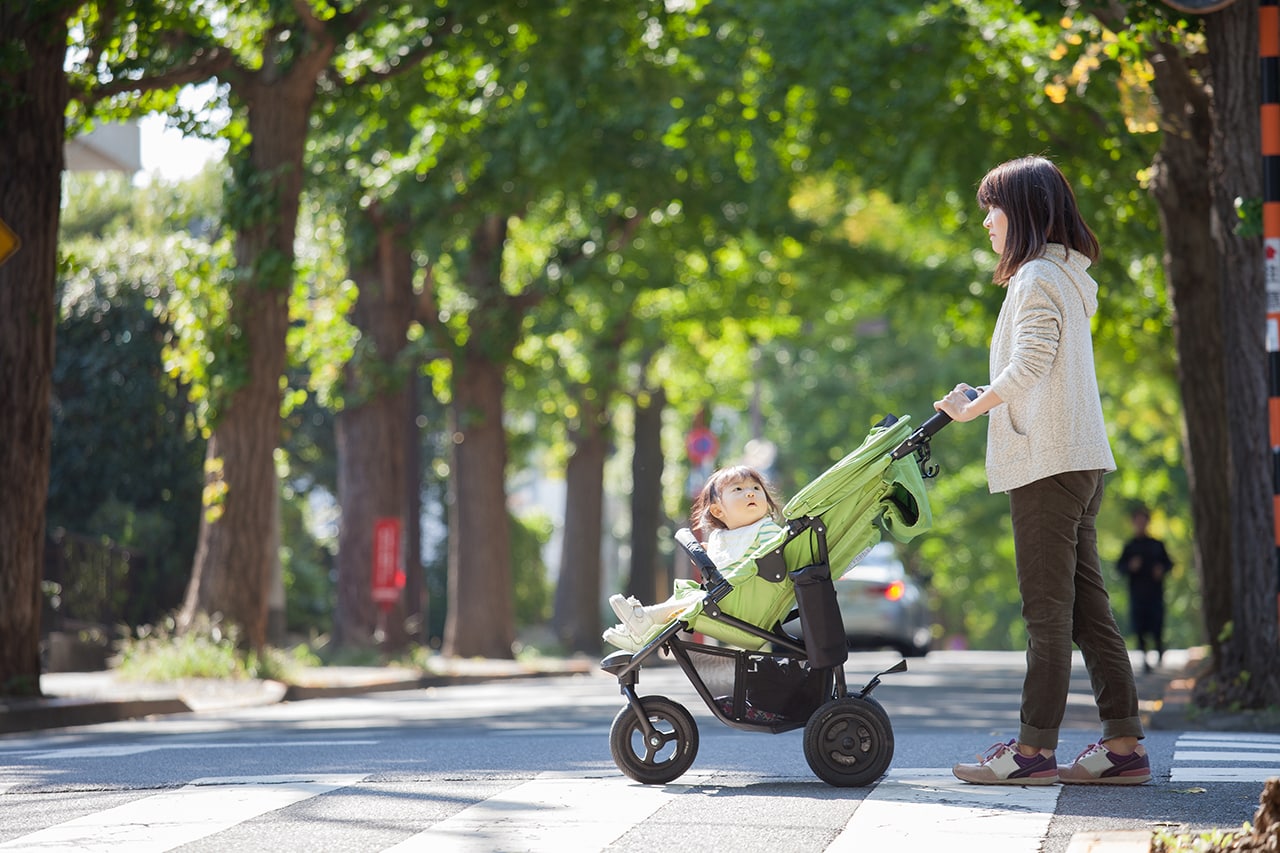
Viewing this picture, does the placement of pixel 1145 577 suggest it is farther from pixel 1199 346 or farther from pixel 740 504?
pixel 740 504

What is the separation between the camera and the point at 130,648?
1598 cm

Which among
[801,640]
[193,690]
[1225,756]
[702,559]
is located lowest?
[193,690]

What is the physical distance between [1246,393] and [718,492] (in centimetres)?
563

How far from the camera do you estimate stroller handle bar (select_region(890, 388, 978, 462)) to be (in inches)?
241

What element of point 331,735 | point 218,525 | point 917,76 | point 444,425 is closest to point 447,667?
point 218,525

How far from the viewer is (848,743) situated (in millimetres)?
6367

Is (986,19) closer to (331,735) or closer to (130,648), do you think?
(130,648)

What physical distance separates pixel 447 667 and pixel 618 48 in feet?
22.9

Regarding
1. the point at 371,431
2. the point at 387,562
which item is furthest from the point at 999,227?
the point at 371,431

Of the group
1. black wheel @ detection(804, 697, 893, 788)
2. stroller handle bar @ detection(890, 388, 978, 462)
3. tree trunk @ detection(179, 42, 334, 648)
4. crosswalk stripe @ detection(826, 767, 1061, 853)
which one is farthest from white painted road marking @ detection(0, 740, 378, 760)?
tree trunk @ detection(179, 42, 334, 648)

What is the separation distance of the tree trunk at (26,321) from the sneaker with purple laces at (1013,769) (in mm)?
8101

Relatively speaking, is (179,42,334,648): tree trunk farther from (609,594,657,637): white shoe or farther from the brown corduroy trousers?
the brown corduroy trousers

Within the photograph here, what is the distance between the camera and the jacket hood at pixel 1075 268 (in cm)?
628

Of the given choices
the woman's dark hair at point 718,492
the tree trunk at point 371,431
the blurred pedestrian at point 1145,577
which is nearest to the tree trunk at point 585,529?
the tree trunk at point 371,431
